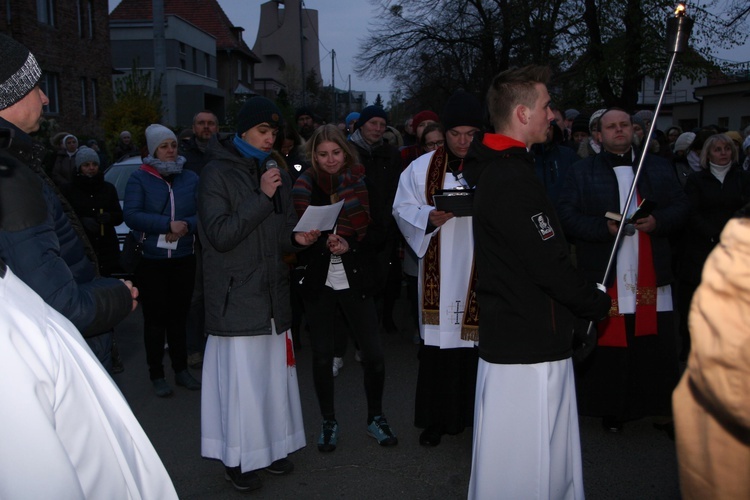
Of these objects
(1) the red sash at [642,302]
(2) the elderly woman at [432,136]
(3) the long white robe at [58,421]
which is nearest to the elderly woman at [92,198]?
(2) the elderly woman at [432,136]

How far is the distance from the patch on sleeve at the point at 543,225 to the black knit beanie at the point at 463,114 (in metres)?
1.82

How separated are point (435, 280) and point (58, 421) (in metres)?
3.48

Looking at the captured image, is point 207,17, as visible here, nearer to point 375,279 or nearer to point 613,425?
point 375,279

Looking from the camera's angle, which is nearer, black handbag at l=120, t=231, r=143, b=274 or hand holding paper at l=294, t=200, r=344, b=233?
hand holding paper at l=294, t=200, r=344, b=233

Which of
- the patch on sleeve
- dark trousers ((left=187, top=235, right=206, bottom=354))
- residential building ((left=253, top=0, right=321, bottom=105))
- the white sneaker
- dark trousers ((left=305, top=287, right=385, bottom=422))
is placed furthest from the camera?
residential building ((left=253, top=0, right=321, bottom=105))

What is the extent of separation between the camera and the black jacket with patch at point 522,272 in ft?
10.2

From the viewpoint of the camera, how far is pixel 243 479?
14.5 feet

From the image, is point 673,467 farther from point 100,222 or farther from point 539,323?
point 100,222

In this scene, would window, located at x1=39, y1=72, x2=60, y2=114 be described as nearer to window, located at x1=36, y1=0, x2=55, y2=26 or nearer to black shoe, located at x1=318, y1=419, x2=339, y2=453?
window, located at x1=36, y1=0, x2=55, y2=26

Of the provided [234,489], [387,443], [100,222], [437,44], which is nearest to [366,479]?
[387,443]

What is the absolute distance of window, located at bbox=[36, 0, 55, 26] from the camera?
26984 mm

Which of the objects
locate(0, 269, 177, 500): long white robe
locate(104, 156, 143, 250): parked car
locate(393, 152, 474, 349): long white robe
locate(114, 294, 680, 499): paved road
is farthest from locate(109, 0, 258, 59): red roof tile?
locate(0, 269, 177, 500): long white robe

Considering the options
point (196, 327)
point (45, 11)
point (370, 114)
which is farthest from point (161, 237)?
point (45, 11)

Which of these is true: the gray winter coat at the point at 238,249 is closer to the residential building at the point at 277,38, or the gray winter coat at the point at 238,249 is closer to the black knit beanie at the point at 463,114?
the black knit beanie at the point at 463,114
